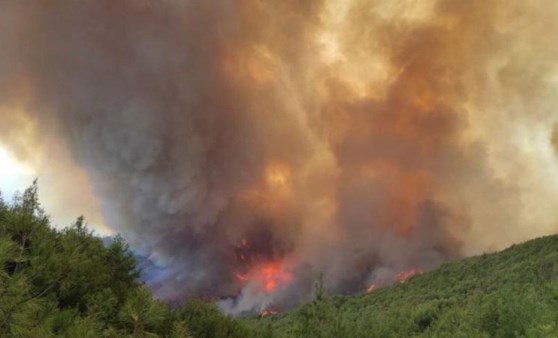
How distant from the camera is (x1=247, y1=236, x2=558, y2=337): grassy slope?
1332 inches

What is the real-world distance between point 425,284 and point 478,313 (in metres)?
113

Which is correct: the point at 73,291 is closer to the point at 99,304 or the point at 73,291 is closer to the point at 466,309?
the point at 99,304

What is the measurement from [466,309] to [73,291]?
5041 centimetres

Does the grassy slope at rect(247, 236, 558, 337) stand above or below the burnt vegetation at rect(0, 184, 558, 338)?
above

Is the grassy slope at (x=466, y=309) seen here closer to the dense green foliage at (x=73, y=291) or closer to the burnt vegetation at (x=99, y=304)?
the burnt vegetation at (x=99, y=304)

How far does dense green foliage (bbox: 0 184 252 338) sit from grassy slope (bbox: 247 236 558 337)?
14.1m

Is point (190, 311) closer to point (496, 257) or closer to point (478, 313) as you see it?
point (478, 313)

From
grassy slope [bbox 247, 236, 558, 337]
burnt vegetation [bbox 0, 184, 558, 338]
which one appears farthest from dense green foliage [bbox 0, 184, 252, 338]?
grassy slope [bbox 247, 236, 558, 337]

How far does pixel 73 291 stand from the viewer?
46.9ft

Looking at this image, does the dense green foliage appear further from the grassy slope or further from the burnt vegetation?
the grassy slope

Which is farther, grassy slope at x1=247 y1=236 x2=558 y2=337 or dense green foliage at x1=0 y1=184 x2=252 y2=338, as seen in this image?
grassy slope at x1=247 y1=236 x2=558 y2=337

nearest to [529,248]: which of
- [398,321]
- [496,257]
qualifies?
[496,257]

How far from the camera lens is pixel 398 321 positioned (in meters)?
71.8

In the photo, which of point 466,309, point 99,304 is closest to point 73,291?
point 99,304
